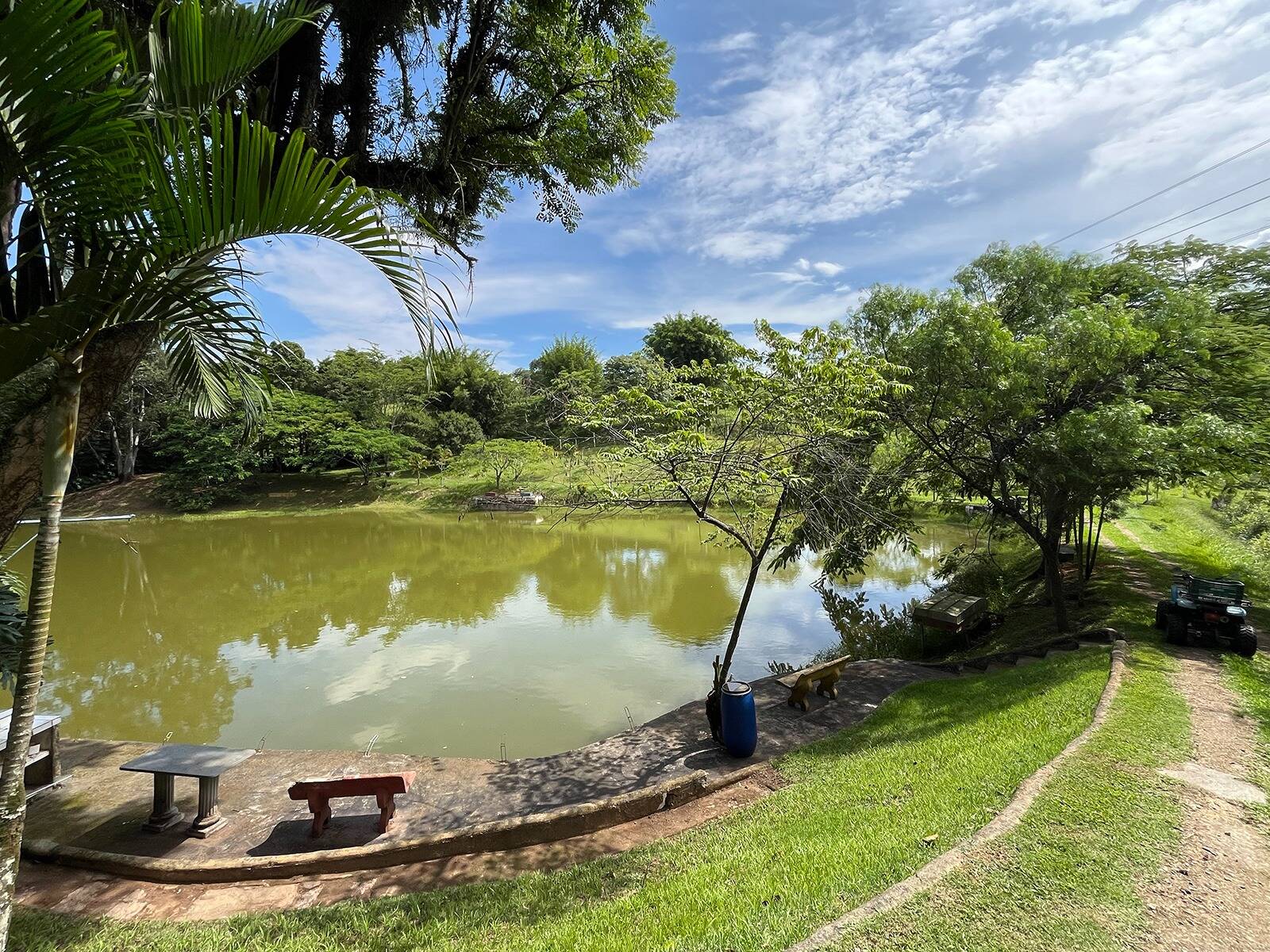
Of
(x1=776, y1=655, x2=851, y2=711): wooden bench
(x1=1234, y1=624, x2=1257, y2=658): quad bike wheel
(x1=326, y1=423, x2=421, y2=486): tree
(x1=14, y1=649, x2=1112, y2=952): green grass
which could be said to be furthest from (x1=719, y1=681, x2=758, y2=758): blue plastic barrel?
(x1=326, y1=423, x2=421, y2=486): tree

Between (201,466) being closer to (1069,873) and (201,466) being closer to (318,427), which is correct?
(318,427)

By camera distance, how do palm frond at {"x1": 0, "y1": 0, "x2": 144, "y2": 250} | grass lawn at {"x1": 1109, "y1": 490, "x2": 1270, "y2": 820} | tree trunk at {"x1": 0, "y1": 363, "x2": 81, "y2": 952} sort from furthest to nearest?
grass lawn at {"x1": 1109, "y1": 490, "x2": 1270, "y2": 820} → tree trunk at {"x1": 0, "y1": 363, "x2": 81, "y2": 952} → palm frond at {"x1": 0, "y1": 0, "x2": 144, "y2": 250}

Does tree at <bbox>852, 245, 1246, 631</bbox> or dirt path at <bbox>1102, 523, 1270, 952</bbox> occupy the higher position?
tree at <bbox>852, 245, 1246, 631</bbox>

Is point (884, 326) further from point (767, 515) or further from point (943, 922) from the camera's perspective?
point (943, 922)

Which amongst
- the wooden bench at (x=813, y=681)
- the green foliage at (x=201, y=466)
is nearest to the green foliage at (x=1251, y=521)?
the wooden bench at (x=813, y=681)

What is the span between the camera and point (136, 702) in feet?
23.6

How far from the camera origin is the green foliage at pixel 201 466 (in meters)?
25.3

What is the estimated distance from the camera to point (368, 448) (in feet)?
88.1

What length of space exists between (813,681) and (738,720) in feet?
5.57

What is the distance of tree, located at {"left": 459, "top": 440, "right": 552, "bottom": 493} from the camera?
1061 inches

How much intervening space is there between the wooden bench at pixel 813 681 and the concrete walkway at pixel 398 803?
182mm

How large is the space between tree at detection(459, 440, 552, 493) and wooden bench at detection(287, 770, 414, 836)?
73.0ft

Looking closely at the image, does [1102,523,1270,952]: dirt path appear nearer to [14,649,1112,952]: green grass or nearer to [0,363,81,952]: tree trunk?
[14,649,1112,952]: green grass

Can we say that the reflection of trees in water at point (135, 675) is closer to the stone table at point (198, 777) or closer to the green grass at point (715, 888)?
the stone table at point (198, 777)
